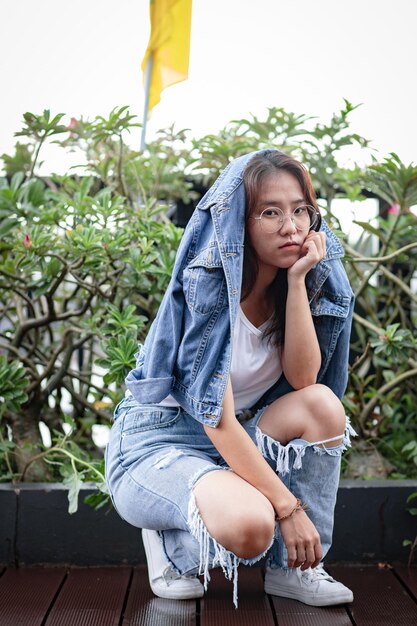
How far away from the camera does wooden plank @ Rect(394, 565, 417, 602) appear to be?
1.84m

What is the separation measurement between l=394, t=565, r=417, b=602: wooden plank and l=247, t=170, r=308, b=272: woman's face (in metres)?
0.87

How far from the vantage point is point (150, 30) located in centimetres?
282

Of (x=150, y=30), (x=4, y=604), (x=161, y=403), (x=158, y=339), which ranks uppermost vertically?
(x=150, y=30)

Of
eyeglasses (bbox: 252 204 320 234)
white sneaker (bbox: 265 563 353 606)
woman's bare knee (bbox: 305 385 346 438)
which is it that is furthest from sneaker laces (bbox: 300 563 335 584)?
eyeglasses (bbox: 252 204 320 234)

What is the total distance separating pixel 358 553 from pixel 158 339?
0.89 metres

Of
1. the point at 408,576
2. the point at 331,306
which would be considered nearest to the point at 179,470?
the point at 331,306

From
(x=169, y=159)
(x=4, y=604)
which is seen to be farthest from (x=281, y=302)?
(x=169, y=159)

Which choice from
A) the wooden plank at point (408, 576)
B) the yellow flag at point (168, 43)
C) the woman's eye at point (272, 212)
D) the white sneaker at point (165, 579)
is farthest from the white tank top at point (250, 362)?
the yellow flag at point (168, 43)

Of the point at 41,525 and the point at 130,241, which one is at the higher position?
the point at 130,241

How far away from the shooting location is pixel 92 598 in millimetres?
1781

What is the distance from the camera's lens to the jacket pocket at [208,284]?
59.3 inches

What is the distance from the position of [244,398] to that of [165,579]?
1.50ft

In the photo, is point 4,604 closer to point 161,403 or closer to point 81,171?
point 161,403

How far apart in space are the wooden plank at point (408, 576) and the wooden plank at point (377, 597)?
2 centimetres
